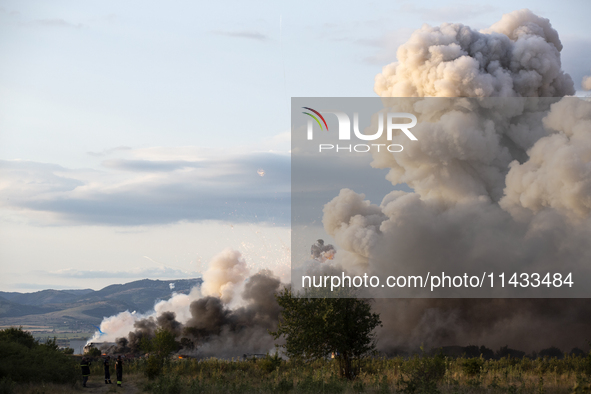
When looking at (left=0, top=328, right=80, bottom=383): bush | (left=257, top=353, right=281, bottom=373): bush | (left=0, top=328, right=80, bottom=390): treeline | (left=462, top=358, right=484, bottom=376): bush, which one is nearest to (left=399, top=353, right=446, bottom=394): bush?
(left=462, top=358, right=484, bottom=376): bush

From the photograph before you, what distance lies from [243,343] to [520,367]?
52.9 metres

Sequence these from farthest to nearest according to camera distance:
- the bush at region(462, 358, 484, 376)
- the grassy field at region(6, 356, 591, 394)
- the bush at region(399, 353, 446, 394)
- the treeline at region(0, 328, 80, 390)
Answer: the bush at region(462, 358, 484, 376)
the treeline at region(0, 328, 80, 390)
the grassy field at region(6, 356, 591, 394)
the bush at region(399, 353, 446, 394)

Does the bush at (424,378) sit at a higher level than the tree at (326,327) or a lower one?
lower

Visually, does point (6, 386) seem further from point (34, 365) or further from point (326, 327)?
point (326, 327)

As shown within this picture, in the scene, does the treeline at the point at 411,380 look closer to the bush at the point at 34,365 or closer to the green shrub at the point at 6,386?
the bush at the point at 34,365

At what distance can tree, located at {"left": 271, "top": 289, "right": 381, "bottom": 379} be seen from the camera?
36438 millimetres

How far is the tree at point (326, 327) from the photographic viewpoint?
3644cm

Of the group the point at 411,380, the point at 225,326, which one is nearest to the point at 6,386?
the point at 411,380

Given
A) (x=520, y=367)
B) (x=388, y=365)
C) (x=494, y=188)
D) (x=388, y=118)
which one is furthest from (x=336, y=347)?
(x=494, y=188)

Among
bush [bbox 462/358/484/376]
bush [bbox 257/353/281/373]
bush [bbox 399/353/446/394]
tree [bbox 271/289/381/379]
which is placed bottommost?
bush [bbox 257/353/281/373]

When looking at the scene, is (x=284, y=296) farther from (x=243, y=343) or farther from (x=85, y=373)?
(x=243, y=343)

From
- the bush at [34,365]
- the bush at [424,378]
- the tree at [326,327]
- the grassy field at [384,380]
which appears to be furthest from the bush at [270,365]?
the bush at [424,378]

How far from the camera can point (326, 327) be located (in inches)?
1412

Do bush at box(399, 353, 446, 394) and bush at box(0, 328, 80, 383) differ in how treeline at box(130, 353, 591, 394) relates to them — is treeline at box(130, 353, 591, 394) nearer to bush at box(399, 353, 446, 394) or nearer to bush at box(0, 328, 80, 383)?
bush at box(399, 353, 446, 394)
